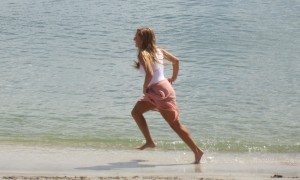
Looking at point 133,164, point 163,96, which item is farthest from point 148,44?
point 133,164

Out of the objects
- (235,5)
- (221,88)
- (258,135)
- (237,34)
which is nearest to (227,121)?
(258,135)

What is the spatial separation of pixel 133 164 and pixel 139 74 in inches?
227

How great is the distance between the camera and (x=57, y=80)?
12852mm

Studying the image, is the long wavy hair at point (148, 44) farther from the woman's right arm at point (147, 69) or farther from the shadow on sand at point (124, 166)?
the shadow on sand at point (124, 166)

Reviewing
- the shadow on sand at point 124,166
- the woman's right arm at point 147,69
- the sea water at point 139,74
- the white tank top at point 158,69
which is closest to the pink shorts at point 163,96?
the white tank top at point 158,69

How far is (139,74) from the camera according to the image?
43.5 ft

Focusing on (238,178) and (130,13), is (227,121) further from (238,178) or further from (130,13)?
(130,13)

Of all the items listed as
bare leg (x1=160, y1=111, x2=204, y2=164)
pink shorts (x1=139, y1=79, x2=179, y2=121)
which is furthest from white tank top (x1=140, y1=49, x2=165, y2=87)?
bare leg (x1=160, y1=111, x2=204, y2=164)

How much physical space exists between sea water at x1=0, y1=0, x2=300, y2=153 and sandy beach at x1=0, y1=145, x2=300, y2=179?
0.52 meters

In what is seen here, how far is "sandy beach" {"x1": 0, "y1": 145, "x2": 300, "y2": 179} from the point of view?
6980 mm

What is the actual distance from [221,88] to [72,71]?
2.81 metres

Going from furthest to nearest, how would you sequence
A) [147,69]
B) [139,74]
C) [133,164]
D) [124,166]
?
[139,74]
[133,164]
[124,166]
[147,69]

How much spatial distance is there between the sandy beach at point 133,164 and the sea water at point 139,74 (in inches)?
20.4

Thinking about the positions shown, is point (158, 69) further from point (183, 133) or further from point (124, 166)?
point (124, 166)
